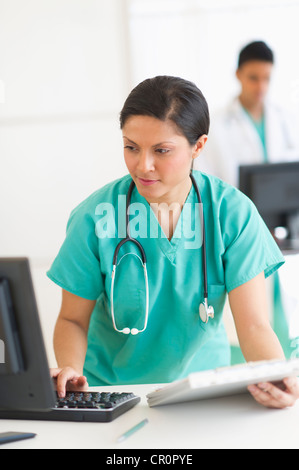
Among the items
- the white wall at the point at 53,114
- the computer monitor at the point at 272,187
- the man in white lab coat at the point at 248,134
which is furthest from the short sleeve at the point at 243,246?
the white wall at the point at 53,114

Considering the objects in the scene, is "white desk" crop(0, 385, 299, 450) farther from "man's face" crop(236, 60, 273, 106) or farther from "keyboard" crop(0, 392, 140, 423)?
"man's face" crop(236, 60, 273, 106)

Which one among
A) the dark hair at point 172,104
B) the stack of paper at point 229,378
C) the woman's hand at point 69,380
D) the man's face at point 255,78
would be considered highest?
the man's face at point 255,78

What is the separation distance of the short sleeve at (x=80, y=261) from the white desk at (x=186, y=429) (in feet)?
1.22

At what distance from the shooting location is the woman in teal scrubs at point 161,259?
1323 millimetres

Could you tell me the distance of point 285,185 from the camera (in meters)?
2.63

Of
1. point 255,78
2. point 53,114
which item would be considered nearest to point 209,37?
point 255,78

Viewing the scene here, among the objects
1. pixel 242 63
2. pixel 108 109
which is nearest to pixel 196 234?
pixel 242 63

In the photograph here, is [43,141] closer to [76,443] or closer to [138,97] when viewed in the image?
[138,97]

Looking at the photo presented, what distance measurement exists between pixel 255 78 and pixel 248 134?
333 mm

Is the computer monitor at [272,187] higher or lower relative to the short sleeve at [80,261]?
higher

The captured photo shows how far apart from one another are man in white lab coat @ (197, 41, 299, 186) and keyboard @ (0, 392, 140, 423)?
2389 millimetres

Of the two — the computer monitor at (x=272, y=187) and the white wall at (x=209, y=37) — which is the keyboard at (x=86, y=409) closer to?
the computer monitor at (x=272, y=187)

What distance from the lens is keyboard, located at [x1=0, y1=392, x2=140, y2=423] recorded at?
42.5 inches

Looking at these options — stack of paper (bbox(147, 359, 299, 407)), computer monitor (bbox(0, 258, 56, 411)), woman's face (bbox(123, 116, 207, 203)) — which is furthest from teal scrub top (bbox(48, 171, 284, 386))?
computer monitor (bbox(0, 258, 56, 411))
